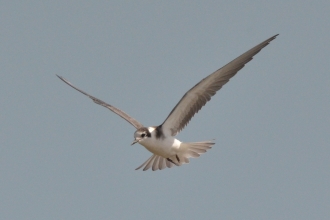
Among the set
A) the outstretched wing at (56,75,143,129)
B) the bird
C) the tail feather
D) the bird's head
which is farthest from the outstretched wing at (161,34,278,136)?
the outstretched wing at (56,75,143,129)

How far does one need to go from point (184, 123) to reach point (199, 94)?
0.67 meters

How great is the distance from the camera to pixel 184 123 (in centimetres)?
1495

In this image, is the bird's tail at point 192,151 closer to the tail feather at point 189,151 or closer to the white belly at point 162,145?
the tail feather at point 189,151

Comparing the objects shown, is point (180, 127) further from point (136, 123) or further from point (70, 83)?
point (70, 83)

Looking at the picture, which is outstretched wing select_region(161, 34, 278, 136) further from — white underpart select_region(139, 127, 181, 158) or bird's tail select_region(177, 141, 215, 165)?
bird's tail select_region(177, 141, 215, 165)

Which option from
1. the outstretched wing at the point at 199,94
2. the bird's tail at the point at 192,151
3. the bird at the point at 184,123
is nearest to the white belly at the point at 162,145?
the bird at the point at 184,123

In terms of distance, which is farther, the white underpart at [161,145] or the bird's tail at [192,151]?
the bird's tail at [192,151]

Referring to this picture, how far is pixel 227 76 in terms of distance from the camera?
47.7 ft

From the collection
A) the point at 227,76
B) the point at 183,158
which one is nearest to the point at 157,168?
the point at 183,158

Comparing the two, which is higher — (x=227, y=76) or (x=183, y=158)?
(x=227, y=76)

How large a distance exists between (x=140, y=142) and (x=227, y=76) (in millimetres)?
2025

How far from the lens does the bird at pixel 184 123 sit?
47.1ft

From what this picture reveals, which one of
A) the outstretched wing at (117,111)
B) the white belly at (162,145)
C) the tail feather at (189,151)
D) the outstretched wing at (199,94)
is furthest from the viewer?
the outstretched wing at (117,111)

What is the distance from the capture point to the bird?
14.4 metres
